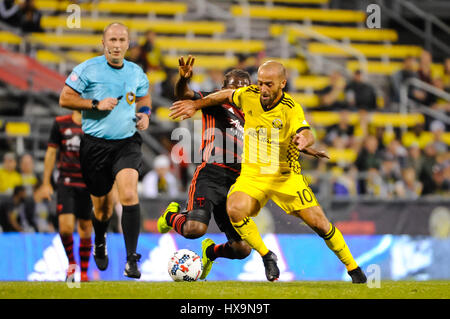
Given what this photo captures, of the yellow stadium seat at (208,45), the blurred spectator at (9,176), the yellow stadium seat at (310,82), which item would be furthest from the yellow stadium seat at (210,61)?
the blurred spectator at (9,176)

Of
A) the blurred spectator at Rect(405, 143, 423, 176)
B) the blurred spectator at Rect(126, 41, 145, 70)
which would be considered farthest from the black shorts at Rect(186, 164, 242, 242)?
the blurred spectator at Rect(405, 143, 423, 176)

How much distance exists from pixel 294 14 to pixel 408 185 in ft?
27.0

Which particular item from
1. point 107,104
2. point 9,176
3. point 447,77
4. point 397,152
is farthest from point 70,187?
point 447,77

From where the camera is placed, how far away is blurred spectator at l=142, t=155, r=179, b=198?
44.6ft

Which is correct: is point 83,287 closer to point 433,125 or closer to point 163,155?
point 163,155

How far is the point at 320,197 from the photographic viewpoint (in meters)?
13.8

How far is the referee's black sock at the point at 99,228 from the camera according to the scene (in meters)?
9.26

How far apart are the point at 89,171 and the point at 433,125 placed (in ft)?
39.8

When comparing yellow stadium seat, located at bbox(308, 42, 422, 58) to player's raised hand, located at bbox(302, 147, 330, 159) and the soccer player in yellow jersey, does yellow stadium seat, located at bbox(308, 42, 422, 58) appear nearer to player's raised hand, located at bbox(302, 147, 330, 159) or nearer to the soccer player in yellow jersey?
the soccer player in yellow jersey

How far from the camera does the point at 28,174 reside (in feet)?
45.3

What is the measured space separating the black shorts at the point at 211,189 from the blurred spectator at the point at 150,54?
8384 millimetres

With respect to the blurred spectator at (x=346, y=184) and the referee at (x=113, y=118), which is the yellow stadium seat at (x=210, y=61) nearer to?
the blurred spectator at (x=346, y=184)

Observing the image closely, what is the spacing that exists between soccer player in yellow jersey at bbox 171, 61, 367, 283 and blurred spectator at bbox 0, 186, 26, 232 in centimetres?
558

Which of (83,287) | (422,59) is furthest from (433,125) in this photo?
(83,287)
